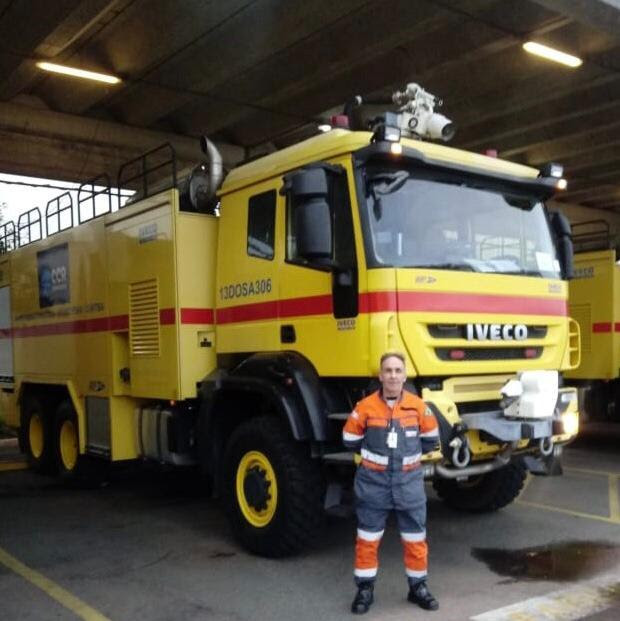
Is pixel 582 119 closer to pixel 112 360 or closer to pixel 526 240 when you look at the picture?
pixel 526 240

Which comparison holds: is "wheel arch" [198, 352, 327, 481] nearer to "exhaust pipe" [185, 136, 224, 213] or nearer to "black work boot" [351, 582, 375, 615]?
"black work boot" [351, 582, 375, 615]

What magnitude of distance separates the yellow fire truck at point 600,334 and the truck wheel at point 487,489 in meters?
4.14

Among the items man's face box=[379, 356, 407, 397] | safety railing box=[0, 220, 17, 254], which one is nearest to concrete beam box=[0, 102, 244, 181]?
safety railing box=[0, 220, 17, 254]

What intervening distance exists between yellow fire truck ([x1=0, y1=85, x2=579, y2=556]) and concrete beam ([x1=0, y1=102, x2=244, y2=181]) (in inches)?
271

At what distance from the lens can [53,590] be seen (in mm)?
5340

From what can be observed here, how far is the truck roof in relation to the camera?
18.6 ft

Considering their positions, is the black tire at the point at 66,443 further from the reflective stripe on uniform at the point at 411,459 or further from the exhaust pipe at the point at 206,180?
the reflective stripe on uniform at the point at 411,459

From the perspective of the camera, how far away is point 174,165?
7.16 meters

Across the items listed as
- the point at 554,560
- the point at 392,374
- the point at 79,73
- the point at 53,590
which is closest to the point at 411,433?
the point at 392,374

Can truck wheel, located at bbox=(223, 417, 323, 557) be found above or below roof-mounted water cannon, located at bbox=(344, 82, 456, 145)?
below

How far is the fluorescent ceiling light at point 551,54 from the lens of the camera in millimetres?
11023

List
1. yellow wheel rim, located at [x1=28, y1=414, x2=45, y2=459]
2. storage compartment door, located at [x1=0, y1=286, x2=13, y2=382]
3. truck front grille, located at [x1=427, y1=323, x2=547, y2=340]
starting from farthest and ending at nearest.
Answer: storage compartment door, located at [x1=0, y1=286, x2=13, y2=382]
yellow wheel rim, located at [x1=28, y1=414, x2=45, y2=459]
truck front grille, located at [x1=427, y1=323, x2=547, y2=340]


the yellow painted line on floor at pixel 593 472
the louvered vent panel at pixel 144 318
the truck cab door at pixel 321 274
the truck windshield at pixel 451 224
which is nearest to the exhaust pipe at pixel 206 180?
the louvered vent panel at pixel 144 318

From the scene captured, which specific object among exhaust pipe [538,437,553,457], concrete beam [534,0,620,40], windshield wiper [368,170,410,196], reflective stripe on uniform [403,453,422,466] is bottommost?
exhaust pipe [538,437,553,457]
